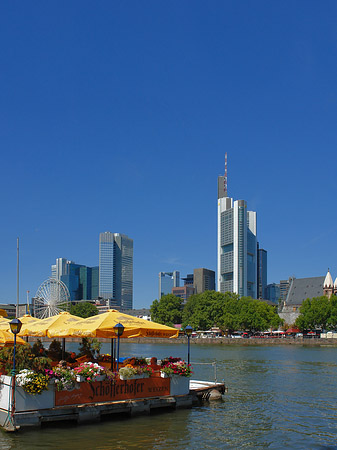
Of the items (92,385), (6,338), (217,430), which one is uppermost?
(6,338)

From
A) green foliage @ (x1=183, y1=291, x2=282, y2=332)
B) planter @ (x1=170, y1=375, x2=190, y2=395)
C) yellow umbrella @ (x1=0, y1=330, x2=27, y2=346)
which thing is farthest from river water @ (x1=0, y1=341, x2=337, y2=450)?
green foliage @ (x1=183, y1=291, x2=282, y2=332)

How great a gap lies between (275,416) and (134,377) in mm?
7254

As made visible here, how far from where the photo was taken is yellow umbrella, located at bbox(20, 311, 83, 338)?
23.3 m

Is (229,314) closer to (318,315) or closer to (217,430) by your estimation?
(318,315)

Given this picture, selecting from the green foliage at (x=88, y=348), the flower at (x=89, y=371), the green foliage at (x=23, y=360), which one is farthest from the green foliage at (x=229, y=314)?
the green foliage at (x=23, y=360)

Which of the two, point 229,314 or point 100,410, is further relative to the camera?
point 229,314

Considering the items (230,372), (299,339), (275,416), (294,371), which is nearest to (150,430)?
(275,416)

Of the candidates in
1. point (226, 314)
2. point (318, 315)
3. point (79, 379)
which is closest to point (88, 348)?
point (79, 379)

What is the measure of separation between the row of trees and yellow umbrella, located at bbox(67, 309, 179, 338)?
12448cm

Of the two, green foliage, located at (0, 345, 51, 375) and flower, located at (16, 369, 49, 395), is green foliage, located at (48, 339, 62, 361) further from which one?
flower, located at (16, 369, 49, 395)

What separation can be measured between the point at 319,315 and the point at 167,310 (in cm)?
5297

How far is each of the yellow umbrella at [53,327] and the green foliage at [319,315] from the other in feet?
424

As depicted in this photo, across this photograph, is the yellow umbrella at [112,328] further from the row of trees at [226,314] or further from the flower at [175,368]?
the row of trees at [226,314]

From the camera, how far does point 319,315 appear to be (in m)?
146
